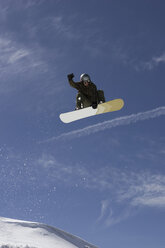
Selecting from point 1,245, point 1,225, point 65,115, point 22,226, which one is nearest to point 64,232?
point 22,226

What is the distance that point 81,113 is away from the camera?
23.3 meters

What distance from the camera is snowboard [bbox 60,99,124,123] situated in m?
23.0

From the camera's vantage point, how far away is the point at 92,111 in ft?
76.1

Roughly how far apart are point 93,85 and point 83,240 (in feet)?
286

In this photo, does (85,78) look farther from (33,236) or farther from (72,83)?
(33,236)

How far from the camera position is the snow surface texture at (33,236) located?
259 feet

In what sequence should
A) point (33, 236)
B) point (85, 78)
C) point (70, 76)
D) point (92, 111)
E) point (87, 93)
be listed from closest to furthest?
point (70, 76) → point (85, 78) → point (87, 93) → point (92, 111) → point (33, 236)

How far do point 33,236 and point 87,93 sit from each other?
253ft

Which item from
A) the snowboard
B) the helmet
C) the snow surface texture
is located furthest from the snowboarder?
the snow surface texture

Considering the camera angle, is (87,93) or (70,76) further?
(87,93)

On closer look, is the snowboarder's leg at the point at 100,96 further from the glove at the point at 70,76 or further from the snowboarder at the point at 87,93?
the glove at the point at 70,76

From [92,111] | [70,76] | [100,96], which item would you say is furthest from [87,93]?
[92,111]

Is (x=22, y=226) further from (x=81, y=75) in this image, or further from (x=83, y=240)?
(x=81, y=75)

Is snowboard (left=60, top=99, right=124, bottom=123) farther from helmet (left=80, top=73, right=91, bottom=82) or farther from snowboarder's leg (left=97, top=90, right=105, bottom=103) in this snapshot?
helmet (left=80, top=73, right=91, bottom=82)
